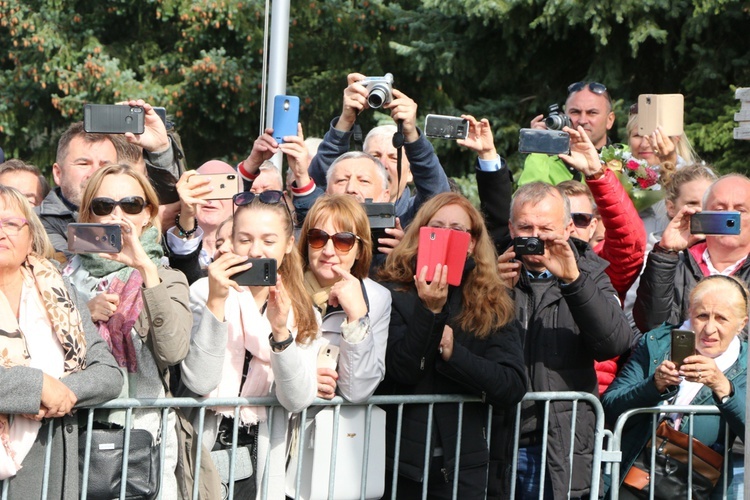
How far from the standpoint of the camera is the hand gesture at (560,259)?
5.04 meters

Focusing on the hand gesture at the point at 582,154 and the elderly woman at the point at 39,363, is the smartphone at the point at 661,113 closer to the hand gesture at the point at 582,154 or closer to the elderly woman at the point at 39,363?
the hand gesture at the point at 582,154

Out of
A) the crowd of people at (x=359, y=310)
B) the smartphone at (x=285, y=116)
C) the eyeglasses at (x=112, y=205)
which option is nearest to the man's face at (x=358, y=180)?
the crowd of people at (x=359, y=310)

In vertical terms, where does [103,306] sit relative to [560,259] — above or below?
below

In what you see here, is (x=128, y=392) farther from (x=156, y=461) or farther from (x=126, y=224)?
(x=126, y=224)

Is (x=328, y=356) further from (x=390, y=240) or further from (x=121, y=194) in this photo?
(x=121, y=194)

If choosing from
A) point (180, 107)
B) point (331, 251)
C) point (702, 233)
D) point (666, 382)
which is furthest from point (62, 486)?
point (180, 107)

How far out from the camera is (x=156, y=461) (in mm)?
4445

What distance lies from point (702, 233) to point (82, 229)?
253cm

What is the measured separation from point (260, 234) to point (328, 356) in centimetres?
53

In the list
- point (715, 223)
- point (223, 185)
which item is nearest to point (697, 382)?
point (715, 223)

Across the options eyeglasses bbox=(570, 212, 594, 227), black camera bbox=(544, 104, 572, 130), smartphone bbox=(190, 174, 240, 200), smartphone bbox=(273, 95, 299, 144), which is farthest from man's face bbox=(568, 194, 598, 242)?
smartphone bbox=(190, 174, 240, 200)

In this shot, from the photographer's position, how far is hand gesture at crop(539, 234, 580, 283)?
16.5 feet

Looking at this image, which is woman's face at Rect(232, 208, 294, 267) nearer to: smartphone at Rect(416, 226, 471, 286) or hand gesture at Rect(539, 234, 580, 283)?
smartphone at Rect(416, 226, 471, 286)

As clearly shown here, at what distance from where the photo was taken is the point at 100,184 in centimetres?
470
